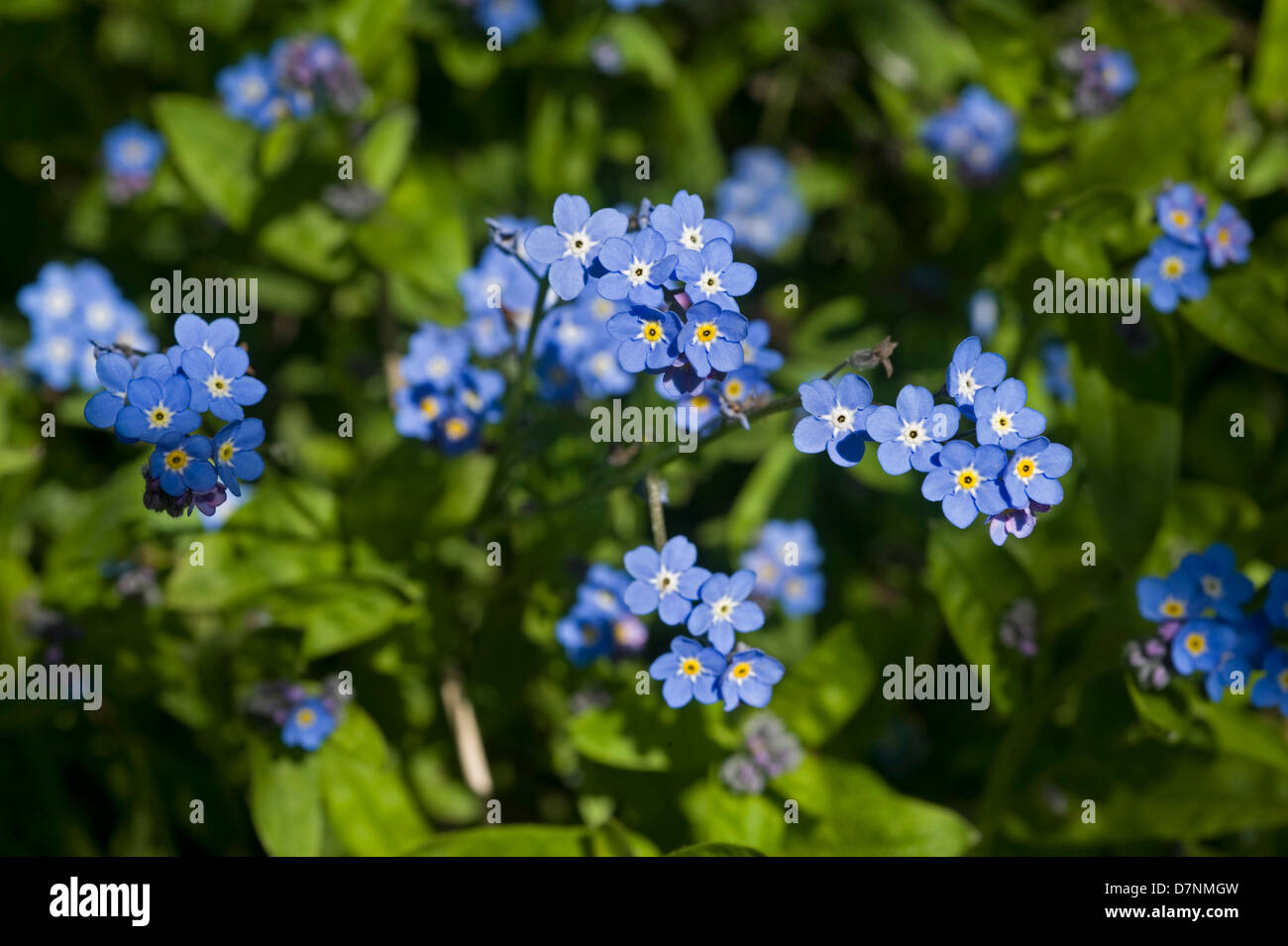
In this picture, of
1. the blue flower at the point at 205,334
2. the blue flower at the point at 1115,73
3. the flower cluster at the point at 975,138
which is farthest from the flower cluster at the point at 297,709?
the blue flower at the point at 1115,73

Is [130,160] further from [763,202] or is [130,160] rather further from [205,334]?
[763,202]

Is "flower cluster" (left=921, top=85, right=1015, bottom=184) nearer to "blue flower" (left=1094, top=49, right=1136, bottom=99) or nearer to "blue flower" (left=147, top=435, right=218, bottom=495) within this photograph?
"blue flower" (left=1094, top=49, right=1136, bottom=99)

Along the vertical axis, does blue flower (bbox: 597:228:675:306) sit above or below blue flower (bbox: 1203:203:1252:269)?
below

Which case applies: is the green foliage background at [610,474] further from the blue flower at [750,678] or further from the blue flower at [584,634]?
the blue flower at [750,678]

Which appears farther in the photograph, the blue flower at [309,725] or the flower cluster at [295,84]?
the flower cluster at [295,84]

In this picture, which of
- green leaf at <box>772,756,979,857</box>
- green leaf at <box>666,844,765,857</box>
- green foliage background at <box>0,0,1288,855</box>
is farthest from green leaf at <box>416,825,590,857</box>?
green leaf at <box>772,756,979,857</box>

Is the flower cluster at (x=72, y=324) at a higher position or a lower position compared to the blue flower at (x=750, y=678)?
higher
